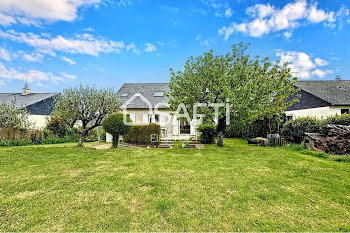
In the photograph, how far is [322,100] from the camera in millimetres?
16219

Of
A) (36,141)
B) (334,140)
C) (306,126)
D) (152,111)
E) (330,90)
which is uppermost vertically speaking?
(330,90)

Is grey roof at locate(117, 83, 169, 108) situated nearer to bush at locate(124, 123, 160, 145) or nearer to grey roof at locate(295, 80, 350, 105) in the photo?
bush at locate(124, 123, 160, 145)

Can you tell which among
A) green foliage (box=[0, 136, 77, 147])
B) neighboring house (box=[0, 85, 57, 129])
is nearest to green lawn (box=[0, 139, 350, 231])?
green foliage (box=[0, 136, 77, 147])

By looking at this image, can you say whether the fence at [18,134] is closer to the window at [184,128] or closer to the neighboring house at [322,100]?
the window at [184,128]

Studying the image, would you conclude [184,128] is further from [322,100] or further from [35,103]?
[35,103]

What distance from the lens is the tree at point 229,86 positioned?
30.9 feet

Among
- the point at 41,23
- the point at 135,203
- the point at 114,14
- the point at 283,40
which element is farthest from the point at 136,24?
the point at 135,203

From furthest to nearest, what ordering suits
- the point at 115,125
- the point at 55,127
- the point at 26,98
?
the point at 26,98 < the point at 55,127 < the point at 115,125

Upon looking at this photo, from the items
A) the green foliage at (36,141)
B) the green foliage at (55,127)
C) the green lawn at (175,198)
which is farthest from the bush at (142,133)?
the green foliage at (55,127)

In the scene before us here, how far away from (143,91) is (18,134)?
11.9 m

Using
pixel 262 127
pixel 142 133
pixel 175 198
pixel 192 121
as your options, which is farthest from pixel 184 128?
pixel 175 198

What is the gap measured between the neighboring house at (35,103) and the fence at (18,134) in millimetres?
6282

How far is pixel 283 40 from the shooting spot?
14.9 m

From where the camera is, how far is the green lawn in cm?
278
